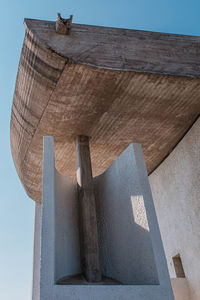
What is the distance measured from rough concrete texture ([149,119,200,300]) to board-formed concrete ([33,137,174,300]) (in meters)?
2.38

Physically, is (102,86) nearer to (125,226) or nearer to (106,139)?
(106,139)

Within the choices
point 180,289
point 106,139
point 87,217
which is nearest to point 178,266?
point 180,289

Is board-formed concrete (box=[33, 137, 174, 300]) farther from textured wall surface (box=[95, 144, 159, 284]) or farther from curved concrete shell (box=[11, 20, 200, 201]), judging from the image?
curved concrete shell (box=[11, 20, 200, 201])

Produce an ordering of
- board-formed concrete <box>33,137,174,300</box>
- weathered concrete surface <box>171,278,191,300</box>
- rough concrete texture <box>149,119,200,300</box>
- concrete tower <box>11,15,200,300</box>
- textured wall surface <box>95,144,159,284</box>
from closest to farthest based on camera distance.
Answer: board-formed concrete <box>33,137,174,300</box>
concrete tower <box>11,15,200,300</box>
textured wall surface <box>95,144,159,284</box>
rough concrete texture <box>149,119,200,300</box>
weathered concrete surface <box>171,278,191,300</box>

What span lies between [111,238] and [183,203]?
283 centimetres

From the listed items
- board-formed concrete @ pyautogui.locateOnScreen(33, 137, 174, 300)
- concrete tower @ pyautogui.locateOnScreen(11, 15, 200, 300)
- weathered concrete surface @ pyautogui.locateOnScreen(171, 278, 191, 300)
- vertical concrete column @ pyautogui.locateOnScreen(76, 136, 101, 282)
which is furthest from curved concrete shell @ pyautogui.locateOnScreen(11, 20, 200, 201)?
weathered concrete surface @ pyautogui.locateOnScreen(171, 278, 191, 300)

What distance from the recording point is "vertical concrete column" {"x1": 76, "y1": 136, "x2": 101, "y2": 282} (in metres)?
6.32

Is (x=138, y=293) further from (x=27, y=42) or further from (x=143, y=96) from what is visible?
(x=27, y=42)

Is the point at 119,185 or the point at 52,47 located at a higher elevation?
the point at 52,47

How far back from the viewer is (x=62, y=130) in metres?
7.89

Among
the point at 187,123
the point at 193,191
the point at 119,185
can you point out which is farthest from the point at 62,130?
the point at 193,191

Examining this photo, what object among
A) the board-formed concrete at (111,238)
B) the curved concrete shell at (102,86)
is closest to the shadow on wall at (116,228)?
the board-formed concrete at (111,238)

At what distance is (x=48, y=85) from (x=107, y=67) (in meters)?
1.28

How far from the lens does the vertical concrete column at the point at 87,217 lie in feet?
20.7
